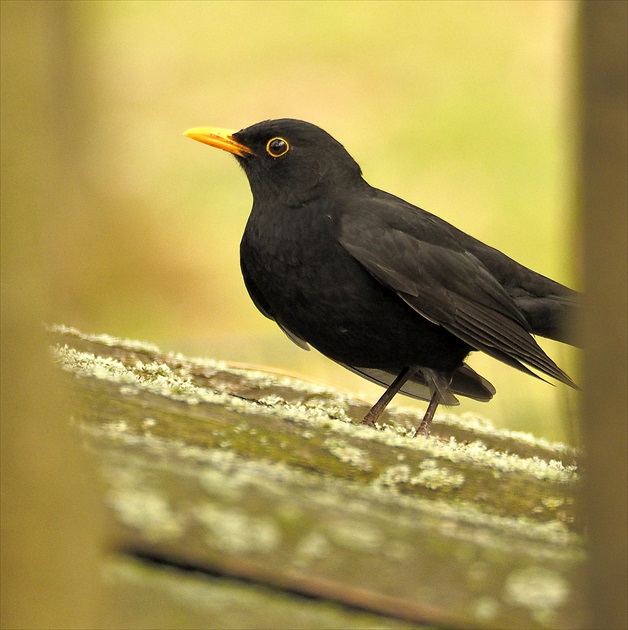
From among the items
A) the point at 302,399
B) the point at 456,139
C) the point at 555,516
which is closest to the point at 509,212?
the point at 456,139

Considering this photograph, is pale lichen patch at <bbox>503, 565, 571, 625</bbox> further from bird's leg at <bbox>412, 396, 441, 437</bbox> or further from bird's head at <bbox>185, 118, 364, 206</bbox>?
bird's head at <bbox>185, 118, 364, 206</bbox>

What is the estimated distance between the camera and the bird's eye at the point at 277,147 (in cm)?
470

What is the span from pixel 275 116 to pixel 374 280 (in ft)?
24.3

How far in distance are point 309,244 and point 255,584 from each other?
275 cm

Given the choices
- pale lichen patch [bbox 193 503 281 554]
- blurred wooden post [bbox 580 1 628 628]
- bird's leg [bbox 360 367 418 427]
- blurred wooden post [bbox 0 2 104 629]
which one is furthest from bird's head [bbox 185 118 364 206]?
blurred wooden post [bbox 580 1 628 628]

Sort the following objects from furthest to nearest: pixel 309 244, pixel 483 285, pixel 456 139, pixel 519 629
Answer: pixel 456 139 < pixel 483 285 < pixel 309 244 < pixel 519 629

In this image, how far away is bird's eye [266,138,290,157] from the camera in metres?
4.70

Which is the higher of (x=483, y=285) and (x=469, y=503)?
(x=483, y=285)

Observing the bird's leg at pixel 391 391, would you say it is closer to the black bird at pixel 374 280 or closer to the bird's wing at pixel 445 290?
the black bird at pixel 374 280

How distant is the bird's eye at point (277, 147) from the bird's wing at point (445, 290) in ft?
1.72

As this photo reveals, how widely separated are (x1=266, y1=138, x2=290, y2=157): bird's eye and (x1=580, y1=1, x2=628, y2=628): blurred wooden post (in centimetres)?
337

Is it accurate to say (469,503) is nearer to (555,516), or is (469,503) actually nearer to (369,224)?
(555,516)

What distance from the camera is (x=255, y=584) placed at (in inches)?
63.4

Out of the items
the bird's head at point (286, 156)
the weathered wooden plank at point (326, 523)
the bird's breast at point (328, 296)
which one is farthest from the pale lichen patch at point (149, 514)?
the bird's head at point (286, 156)
